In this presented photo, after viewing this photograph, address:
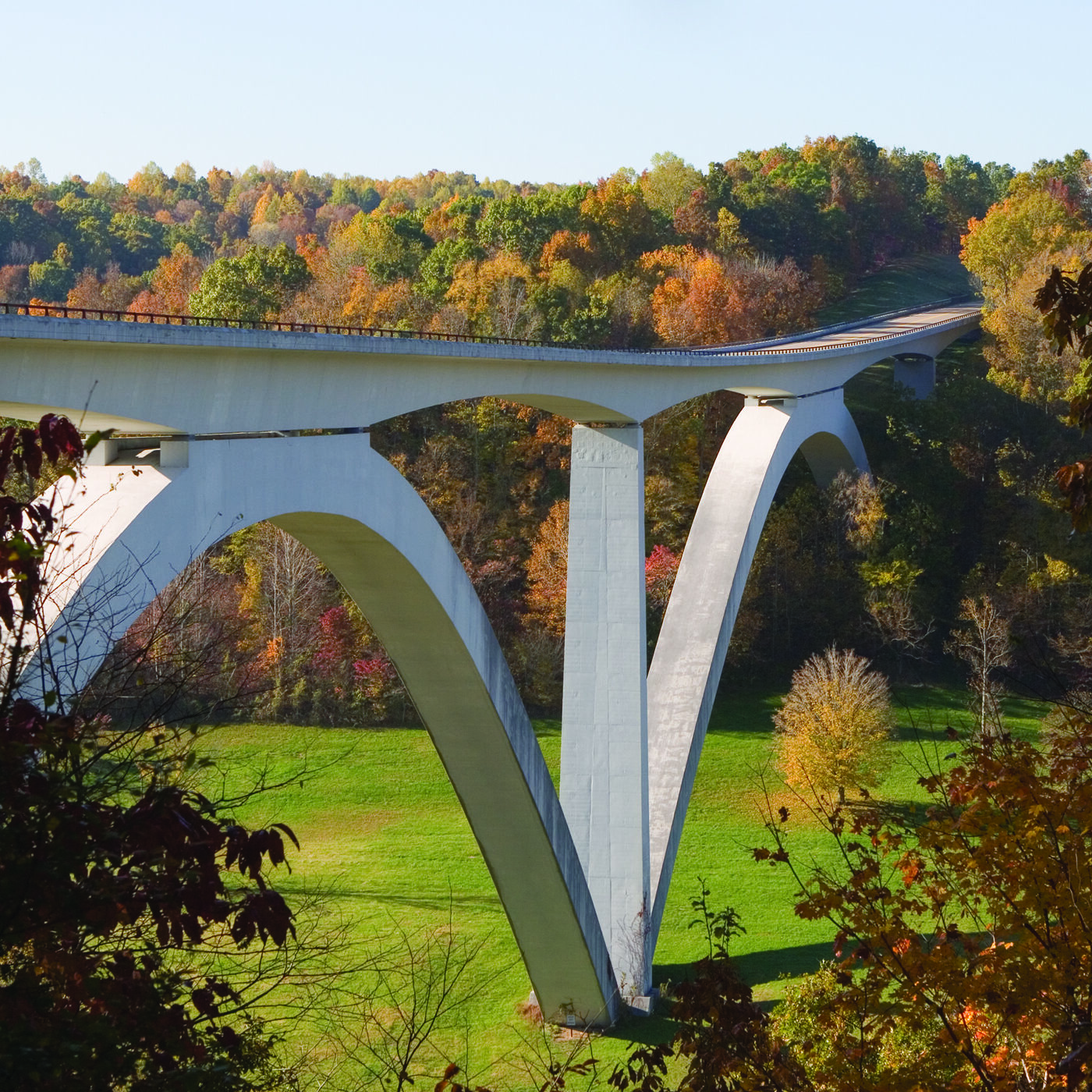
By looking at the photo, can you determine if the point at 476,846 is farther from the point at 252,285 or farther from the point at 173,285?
the point at 173,285

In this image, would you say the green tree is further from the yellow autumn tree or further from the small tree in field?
the small tree in field

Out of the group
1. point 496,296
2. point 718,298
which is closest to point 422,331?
point 496,296

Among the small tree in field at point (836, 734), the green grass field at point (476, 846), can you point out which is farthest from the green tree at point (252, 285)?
the small tree in field at point (836, 734)

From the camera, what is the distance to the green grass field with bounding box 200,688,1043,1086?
2092cm

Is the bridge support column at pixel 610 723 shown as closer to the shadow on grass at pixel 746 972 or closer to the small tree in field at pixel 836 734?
the shadow on grass at pixel 746 972

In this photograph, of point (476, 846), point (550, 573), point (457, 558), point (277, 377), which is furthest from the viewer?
point (550, 573)

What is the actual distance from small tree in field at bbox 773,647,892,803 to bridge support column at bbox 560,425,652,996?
8.49 meters

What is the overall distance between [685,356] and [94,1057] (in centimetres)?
2030

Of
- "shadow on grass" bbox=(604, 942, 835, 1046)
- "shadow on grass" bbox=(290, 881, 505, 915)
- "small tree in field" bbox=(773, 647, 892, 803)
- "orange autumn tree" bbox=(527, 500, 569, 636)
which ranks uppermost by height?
"orange autumn tree" bbox=(527, 500, 569, 636)

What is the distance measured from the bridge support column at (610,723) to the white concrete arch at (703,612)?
828 mm

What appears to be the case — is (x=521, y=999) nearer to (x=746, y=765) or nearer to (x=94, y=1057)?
(x=746, y=765)

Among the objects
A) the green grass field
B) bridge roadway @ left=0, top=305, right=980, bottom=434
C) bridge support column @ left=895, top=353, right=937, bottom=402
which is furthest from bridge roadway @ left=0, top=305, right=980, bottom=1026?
bridge support column @ left=895, top=353, right=937, bottom=402

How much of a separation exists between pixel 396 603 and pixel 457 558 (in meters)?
0.88

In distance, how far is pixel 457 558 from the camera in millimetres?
14789
